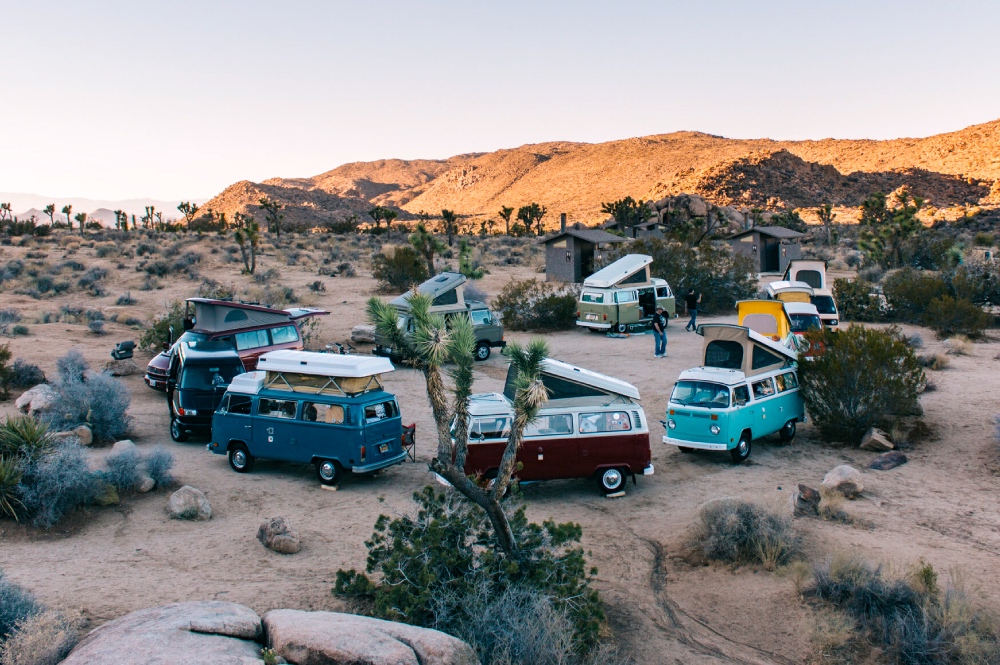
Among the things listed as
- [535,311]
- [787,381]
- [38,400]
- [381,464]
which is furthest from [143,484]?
[535,311]

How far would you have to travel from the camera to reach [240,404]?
1434cm

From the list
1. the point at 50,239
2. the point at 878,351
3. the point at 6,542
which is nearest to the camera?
the point at 6,542

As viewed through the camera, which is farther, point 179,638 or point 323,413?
point 323,413

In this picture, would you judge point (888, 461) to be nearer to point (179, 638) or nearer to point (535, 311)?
point (179, 638)

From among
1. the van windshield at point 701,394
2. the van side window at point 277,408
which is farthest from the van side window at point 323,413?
the van windshield at point 701,394

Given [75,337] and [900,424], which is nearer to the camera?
[900,424]

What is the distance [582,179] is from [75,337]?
116727mm

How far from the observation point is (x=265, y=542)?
10.6 metres

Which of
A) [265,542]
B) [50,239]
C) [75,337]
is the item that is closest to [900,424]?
[265,542]

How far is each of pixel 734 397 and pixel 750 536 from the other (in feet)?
14.8

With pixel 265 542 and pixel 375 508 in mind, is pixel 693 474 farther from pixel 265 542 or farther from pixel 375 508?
pixel 265 542

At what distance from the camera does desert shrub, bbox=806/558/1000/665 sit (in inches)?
310

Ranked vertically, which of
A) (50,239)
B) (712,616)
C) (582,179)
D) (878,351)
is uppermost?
(582,179)

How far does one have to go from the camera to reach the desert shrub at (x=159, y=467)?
1279cm
